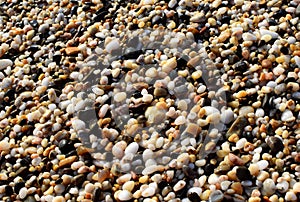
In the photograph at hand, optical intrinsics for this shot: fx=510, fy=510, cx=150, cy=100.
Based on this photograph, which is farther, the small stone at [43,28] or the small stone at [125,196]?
the small stone at [43,28]

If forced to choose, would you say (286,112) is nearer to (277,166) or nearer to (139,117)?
(277,166)

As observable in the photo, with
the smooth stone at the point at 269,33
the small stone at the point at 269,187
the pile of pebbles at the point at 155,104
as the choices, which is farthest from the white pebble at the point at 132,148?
the smooth stone at the point at 269,33

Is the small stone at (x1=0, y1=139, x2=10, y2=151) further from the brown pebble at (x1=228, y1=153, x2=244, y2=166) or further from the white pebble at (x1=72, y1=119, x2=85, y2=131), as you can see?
the brown pebble at (x1=228, y1=153, x2=244, y2=166)

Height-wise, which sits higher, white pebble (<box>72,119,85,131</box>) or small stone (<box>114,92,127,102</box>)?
small stone (<box>114,92,127,102</box>)

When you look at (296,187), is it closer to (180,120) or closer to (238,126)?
(238,126)

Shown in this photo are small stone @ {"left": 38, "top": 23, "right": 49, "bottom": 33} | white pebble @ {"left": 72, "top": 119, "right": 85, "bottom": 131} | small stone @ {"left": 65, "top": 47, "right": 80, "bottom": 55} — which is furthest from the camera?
small stone @ {"left": 38, "top": 23, "right": 49, "bottom": 33}

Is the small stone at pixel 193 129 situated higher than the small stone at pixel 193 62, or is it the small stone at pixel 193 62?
the small stone at pixel 193 62

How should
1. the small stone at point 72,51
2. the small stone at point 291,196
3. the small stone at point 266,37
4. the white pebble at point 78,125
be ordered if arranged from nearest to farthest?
1. the small stone at point 291,196
2. the white pebble at point 78,125
3. the small stone at point 266,37
4. the small stone at point 72,51

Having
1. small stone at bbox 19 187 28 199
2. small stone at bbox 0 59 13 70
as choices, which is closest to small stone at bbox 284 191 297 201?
small stone at bbox 19 187 28 199

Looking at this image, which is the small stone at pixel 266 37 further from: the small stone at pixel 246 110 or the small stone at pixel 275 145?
the small stone at pixel 275 145

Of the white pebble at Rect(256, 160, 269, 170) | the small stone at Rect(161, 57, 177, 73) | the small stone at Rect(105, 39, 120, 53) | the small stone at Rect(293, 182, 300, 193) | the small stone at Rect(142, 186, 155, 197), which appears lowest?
the small stone at Rect(293, 182, 300, 193)
